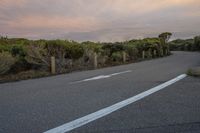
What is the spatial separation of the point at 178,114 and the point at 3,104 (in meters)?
4.46

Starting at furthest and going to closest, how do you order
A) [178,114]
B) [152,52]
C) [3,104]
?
[152,52] → [3,104] → [178,114]

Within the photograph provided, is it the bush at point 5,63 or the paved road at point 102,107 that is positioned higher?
the bush at point 5,63

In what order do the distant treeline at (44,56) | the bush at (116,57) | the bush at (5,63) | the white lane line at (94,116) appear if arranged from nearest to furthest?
the white lane line at (94,116) < the bush at (5,63) < the distant treeline at (44,56) < the bush at (116,57)

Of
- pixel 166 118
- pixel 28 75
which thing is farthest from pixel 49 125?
pixel 28 75

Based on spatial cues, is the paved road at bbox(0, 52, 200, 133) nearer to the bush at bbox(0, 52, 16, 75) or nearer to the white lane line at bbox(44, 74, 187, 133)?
the white lane line at bbox(44, 74, 187, 133)

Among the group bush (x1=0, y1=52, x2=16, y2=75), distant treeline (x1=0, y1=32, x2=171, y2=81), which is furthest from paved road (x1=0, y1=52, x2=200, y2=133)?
distant treeline (x1=0, y1=32, x2=171, y2=81)

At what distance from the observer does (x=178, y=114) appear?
22.1 ft

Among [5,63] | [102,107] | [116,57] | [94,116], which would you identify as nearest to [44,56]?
[5,63]

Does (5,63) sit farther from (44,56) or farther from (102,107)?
(102,107)

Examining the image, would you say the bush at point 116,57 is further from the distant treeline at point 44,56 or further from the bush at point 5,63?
the bush at point 5,63

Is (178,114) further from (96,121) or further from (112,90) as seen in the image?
(112,90)

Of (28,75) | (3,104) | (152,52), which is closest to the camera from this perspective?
(3,104)

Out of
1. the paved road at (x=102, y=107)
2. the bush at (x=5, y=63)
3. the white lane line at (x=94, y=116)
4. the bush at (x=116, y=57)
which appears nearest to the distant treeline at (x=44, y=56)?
the bush at (x=5, y=63)

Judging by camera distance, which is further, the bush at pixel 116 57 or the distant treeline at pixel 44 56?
the bush at pixel 116 57
